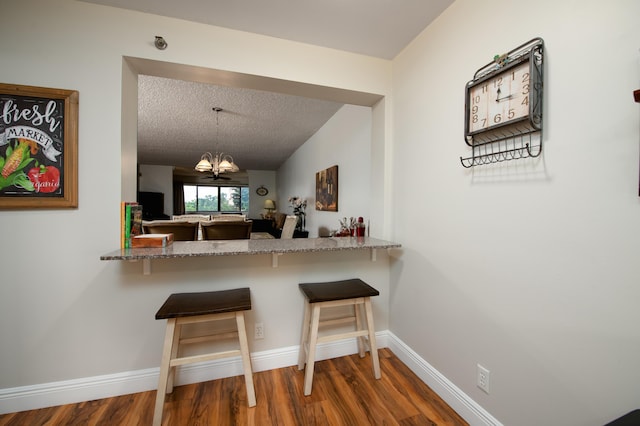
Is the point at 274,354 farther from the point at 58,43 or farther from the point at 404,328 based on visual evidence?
the point at 58,43

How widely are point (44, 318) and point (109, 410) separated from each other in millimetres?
634

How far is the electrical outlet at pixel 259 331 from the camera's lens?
1847 mm

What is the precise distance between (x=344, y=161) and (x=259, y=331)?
230 centimetres

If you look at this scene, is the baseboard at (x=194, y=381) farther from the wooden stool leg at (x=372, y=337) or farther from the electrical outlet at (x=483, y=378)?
the wooden stool leg at (x=372, y=337)

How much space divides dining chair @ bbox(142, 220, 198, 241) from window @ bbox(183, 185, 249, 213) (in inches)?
303

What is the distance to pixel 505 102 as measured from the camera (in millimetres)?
1205

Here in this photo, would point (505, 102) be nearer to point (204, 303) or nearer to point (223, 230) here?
point (204, 303)

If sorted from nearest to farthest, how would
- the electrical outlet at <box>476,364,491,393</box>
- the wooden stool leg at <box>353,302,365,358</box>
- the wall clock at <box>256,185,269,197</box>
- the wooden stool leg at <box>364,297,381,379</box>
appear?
1. the electrical outlet at <box>476,364,491,393</box>
2. the wooden stool leg at <box>364,297,381,379</box>
3. the wooden stool leg at <box>353,302,365,358</box>
4. the wall clock at <box>256,185,269,197</box>

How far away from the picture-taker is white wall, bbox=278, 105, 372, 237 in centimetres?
288

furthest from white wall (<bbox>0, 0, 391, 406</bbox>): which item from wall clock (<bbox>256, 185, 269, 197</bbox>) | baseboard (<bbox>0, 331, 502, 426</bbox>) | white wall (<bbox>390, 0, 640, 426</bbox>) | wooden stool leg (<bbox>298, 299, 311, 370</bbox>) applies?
wall clock (<bbox>256, 185, 269, 197</bbox>)

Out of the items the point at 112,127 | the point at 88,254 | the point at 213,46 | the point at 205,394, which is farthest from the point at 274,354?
the point at 213,46

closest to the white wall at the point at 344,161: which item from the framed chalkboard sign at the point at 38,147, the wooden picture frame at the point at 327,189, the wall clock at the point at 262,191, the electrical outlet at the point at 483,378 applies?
the wooden picture frame at the point at 327,189

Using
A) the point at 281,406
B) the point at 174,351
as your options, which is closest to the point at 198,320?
the point at 174,351

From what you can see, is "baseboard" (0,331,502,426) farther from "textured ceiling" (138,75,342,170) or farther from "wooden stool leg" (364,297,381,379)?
"textured ceiling" (138,75,342,170)
